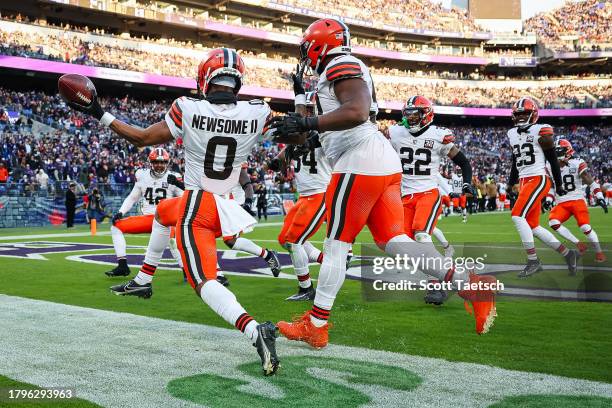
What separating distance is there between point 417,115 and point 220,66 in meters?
3.20

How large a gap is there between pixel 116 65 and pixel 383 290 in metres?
32.5

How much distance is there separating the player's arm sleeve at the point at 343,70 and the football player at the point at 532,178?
465 centimetres

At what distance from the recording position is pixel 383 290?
6383mm

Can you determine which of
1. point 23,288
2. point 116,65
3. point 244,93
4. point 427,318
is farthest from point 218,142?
point 244,93

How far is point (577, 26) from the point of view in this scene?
6331 cm

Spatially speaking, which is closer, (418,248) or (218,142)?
(218,142)

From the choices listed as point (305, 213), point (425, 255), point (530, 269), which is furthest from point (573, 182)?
point (425, 255)

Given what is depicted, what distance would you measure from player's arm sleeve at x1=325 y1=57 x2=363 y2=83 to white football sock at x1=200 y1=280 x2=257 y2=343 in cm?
147

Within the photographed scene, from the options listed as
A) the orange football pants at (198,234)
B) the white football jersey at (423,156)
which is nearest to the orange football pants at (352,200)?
the orange football pants at (198,234)

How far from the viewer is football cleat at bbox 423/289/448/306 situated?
5.82m

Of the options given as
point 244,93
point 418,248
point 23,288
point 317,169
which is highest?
point 244,93

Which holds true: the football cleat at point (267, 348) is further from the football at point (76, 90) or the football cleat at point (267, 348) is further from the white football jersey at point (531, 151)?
the white football jersey at point (531, 151)

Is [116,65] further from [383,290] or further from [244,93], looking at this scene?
[383,290]

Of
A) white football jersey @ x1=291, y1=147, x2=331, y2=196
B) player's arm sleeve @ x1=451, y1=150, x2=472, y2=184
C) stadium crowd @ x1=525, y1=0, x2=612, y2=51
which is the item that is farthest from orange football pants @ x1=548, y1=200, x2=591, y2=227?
stadium crowd @ x1=525, y1=0, x2=612, y2=51
